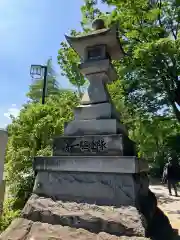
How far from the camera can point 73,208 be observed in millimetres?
3512

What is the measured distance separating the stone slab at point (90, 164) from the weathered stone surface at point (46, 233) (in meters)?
0.96

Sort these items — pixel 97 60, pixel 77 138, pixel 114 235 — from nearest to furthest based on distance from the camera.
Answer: pixel 114 235 < pixel 77 138 < pixel 97 60

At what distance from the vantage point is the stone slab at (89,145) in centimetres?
381

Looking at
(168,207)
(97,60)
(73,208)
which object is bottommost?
(168,207)

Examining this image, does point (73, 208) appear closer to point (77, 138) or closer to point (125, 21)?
point (77, 138)

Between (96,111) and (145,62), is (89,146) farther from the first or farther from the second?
(145,62)

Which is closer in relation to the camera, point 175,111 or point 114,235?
point 114,235

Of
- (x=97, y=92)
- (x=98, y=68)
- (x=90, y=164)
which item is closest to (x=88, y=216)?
(x=90, y=164)

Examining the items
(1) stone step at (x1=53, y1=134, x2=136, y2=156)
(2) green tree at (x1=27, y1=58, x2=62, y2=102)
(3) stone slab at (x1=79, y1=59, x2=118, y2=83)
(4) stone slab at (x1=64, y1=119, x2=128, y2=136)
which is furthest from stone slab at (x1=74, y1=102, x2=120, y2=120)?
(2) green tree at (x1=27, y1=58, x2=62, y2=102)

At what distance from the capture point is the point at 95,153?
3.89 metres

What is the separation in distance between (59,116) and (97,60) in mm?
5913

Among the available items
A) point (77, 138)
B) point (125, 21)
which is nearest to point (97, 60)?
point (77, 138)

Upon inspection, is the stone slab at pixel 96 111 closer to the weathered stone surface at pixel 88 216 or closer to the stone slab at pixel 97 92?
the stone slab at pixel 97 92

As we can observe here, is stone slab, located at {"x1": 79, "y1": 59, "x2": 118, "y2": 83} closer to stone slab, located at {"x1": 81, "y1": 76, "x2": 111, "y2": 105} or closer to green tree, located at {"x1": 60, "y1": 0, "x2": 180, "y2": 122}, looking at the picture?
stone slab, located at {"x1": 81, "y1": 76, "x2": 111, "y2": 105}
